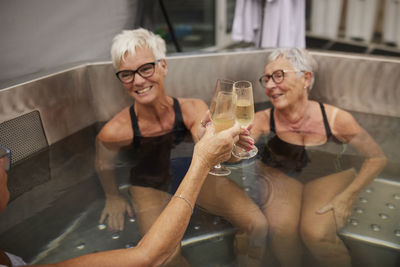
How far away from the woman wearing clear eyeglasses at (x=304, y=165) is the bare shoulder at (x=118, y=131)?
0.86m

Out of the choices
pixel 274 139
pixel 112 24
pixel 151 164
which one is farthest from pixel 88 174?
pixel 112 24

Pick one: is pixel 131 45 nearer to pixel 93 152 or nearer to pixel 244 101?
pixel 93 152

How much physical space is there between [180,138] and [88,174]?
26.3 inches

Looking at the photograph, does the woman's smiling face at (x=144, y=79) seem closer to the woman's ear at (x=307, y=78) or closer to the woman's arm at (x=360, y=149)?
the woman's ear at (x=307, y=78)

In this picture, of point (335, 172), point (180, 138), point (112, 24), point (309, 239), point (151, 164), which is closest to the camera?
point (309, 239)

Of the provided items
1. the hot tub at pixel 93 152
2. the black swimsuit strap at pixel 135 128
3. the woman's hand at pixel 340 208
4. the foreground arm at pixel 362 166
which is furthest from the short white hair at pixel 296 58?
the black swimsuit strap at pixel 135 128

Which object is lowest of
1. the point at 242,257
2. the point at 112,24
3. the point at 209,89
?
the point at 242,257

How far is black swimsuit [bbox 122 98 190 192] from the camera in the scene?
2057mm

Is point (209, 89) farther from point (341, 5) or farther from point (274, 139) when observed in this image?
point (341, 5)

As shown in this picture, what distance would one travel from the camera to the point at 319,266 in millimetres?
1485

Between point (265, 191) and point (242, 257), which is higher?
point (265, 191)

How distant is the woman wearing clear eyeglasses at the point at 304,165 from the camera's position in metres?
1.62

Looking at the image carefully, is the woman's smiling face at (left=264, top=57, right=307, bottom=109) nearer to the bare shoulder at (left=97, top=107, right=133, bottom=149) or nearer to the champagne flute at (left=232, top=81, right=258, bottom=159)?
the champagne flute at (left=232, top=81, right=258, bottom=159)

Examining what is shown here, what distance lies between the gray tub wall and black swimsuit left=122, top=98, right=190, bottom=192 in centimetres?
48
